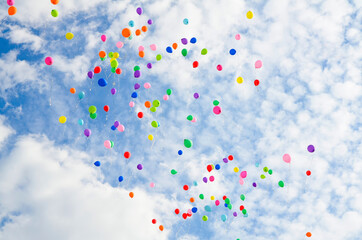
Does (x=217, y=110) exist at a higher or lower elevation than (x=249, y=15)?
lower

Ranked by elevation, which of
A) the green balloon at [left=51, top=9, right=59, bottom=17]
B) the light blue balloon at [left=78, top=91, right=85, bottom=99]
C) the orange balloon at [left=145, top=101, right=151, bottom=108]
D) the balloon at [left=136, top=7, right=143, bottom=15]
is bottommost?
the orange balloon at [left=145, top=101, right=151, bottom=108]

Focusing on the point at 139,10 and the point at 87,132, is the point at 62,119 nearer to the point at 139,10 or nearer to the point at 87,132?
the point at 87,132

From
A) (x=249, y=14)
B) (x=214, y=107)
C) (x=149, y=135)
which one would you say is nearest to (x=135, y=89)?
(x=149, y=135)

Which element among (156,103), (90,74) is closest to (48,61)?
(90,74)

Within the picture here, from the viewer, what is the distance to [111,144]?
33.7ft

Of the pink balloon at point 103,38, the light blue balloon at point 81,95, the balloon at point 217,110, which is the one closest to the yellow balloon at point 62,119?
the light blue balloon at point 81,95

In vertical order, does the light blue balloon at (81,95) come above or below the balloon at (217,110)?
above

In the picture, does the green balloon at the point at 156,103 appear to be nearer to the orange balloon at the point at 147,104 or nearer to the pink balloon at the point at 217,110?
the orange balloon at the point at 147,104

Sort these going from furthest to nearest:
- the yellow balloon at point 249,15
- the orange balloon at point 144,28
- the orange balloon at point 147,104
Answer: the orange balloon at point 147,104, the orange balloon at point 144,28, the yellow balloon at point 249,15

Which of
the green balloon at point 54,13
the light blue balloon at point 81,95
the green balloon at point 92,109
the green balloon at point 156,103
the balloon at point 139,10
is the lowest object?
the green balloon at point 92,109

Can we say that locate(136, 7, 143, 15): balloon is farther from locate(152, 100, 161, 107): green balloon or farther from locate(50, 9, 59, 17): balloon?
locate(152, 100, 161, 107): green balloon

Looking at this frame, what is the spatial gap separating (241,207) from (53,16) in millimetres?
7738

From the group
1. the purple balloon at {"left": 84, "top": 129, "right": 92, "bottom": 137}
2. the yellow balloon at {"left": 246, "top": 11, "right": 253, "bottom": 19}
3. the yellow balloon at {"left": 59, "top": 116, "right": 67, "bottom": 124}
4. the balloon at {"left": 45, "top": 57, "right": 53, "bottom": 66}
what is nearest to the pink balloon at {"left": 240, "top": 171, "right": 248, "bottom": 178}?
the yellow balloon at {"left": 246, "top": 11, "right": 253, "bottom": 19}

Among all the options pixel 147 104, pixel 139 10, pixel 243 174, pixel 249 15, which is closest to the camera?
pixel 249 15
